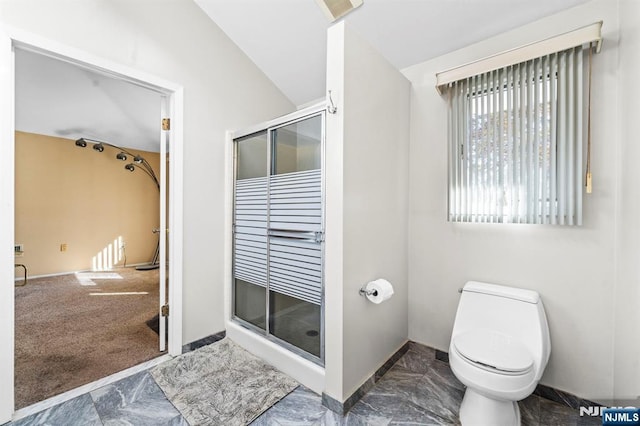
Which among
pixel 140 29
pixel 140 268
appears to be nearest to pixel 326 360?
pixel 140 29

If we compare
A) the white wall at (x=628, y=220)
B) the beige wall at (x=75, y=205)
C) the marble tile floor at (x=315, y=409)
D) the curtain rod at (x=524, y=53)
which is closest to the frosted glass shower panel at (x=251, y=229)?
the marble tile floor at (x=315, y=409)

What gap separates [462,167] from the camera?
75.8 inches

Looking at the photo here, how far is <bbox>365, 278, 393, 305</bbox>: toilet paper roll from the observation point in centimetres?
166

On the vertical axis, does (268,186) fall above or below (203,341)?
above

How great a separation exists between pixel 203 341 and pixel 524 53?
296 centimetres

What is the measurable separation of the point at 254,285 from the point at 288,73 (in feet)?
6.43

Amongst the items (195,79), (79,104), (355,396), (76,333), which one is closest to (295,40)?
(195,79)

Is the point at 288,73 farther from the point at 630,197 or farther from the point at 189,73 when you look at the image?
the point at 630,197

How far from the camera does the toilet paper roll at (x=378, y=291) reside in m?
1.66

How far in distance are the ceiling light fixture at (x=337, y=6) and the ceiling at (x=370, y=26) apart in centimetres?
4

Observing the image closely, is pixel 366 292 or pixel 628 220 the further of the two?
pixel 366 292

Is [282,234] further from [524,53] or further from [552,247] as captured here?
[524,53]

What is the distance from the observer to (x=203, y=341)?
7.43ft

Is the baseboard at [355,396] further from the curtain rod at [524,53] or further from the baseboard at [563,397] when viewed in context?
the curtain rod at [524,53]
